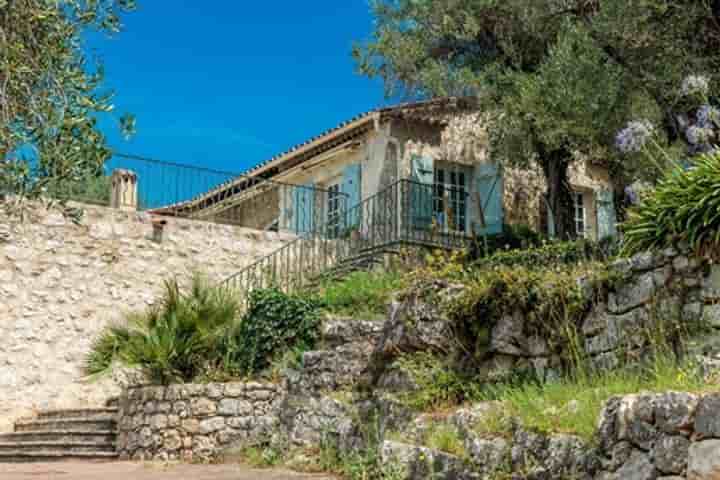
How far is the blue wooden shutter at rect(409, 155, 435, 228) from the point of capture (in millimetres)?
17797

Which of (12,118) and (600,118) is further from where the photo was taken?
(600,118)

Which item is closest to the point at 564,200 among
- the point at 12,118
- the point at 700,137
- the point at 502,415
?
the point at 700,137

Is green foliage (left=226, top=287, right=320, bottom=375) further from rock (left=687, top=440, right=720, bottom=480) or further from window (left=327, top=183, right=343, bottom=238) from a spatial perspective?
rock (left=687, top=440, right=720, bottom=480)

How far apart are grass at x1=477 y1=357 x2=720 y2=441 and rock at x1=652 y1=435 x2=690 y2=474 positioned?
0.45 m

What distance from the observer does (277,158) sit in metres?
20.8

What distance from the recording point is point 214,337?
12.5 metres

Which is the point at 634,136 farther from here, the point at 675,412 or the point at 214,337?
the point at 214,337

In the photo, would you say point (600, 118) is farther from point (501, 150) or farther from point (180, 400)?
point (180, 400)

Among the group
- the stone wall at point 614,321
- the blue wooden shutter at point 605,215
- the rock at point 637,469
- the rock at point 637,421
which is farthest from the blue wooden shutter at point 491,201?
the rock at point 637,469

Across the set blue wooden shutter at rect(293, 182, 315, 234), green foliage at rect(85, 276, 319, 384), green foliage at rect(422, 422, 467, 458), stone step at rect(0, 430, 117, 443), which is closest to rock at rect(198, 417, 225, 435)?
green foliage at rect(85, 276, 319, 384)

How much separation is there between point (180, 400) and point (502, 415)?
232 inches

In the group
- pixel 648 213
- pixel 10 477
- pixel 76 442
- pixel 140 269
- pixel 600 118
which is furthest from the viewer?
pixel 140 269

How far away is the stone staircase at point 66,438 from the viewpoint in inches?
495

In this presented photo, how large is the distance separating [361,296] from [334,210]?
7497 millimetres
